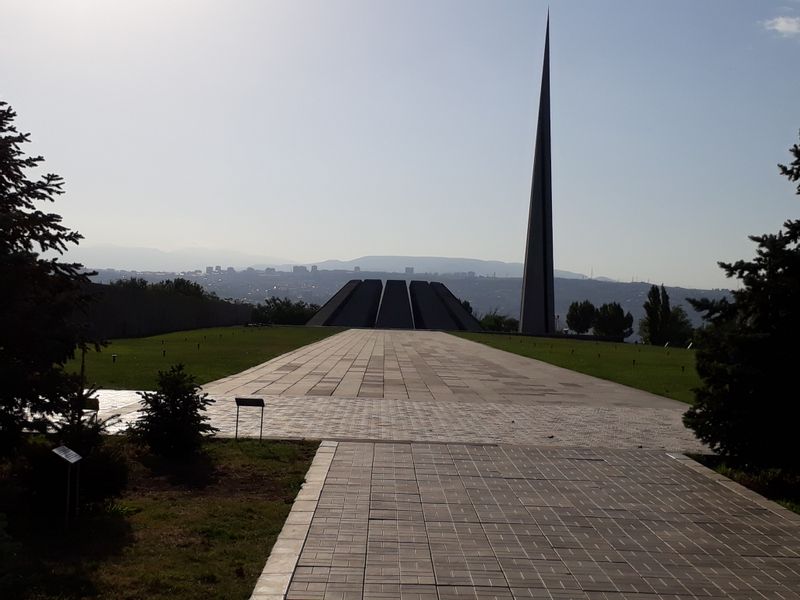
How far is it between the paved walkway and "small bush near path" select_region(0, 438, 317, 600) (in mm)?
245

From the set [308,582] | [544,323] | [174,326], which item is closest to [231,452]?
[308,582]

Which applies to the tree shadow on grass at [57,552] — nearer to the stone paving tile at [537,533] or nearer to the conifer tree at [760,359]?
the stone paving tile at [537,533]

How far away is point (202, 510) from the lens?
19.8 ft

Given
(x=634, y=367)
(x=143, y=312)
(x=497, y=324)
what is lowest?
(x=634, y=367)

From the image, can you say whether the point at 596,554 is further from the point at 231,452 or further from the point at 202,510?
the point at 231,452

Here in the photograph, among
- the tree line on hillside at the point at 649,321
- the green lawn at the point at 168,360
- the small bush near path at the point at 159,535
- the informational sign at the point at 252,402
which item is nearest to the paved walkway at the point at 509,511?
the small bush near path at the point at 159,535

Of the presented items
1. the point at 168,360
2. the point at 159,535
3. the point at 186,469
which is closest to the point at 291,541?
the point at 159,535

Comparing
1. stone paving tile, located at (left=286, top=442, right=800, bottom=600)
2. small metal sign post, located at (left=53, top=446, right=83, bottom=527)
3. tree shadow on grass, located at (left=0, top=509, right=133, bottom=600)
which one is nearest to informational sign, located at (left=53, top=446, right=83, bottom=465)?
small metal sign post, located at (left=53, top=446, right=83, bottom=527)

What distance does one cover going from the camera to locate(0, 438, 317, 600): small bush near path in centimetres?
434

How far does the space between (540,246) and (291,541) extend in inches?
1979

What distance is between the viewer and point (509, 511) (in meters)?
6.27

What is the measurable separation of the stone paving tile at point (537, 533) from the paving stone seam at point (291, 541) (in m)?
0.07

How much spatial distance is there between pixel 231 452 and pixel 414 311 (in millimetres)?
48912

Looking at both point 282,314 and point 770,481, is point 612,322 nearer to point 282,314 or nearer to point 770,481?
point 282,314
